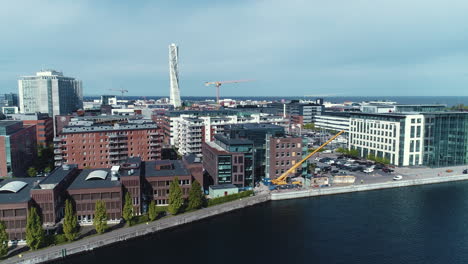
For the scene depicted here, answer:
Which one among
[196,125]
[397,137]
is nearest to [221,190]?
[196,125]

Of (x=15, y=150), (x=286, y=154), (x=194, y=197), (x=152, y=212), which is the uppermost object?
(x=15, y=150)

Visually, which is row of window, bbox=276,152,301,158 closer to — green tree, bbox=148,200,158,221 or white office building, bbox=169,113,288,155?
white office building, bbox=169,113,288,155

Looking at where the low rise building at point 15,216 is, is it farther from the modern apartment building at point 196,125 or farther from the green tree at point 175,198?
the modern apartment building at point 196,125

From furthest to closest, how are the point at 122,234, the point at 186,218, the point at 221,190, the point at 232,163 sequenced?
the point at 232,163, the point at 221,190, the point at 186,218, the point at 122,234

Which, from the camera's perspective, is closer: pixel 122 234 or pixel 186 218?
pixel 122 234

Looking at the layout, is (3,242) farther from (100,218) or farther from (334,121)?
(334,121)

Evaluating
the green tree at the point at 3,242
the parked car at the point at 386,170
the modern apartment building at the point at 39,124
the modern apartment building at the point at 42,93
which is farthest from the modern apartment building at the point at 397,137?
the modern apartment building at the point at 42,93

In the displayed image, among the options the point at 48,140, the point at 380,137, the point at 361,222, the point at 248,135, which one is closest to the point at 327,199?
the point at 361,222
